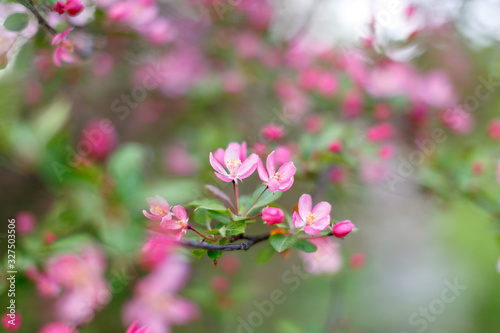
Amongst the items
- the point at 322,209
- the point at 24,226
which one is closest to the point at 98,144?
the point at 24,226

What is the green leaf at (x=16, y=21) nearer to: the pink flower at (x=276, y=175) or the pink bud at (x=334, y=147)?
the pink flower at (x=276, y=175)

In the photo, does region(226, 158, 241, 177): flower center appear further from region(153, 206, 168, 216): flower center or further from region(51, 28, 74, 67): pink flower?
region(51, 28, 74, 67): pink flower

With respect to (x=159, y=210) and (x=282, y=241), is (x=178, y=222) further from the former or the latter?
(x=282, y=241)

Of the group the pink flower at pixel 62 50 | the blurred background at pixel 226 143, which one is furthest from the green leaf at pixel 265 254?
the pink flower at pixel 62 50

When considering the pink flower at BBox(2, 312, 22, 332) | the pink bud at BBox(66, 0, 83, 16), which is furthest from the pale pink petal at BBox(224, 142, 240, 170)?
the pink flower at BBox(2, 312, 22, 332)

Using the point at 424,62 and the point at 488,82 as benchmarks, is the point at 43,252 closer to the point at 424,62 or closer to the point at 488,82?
the point at 488,82
